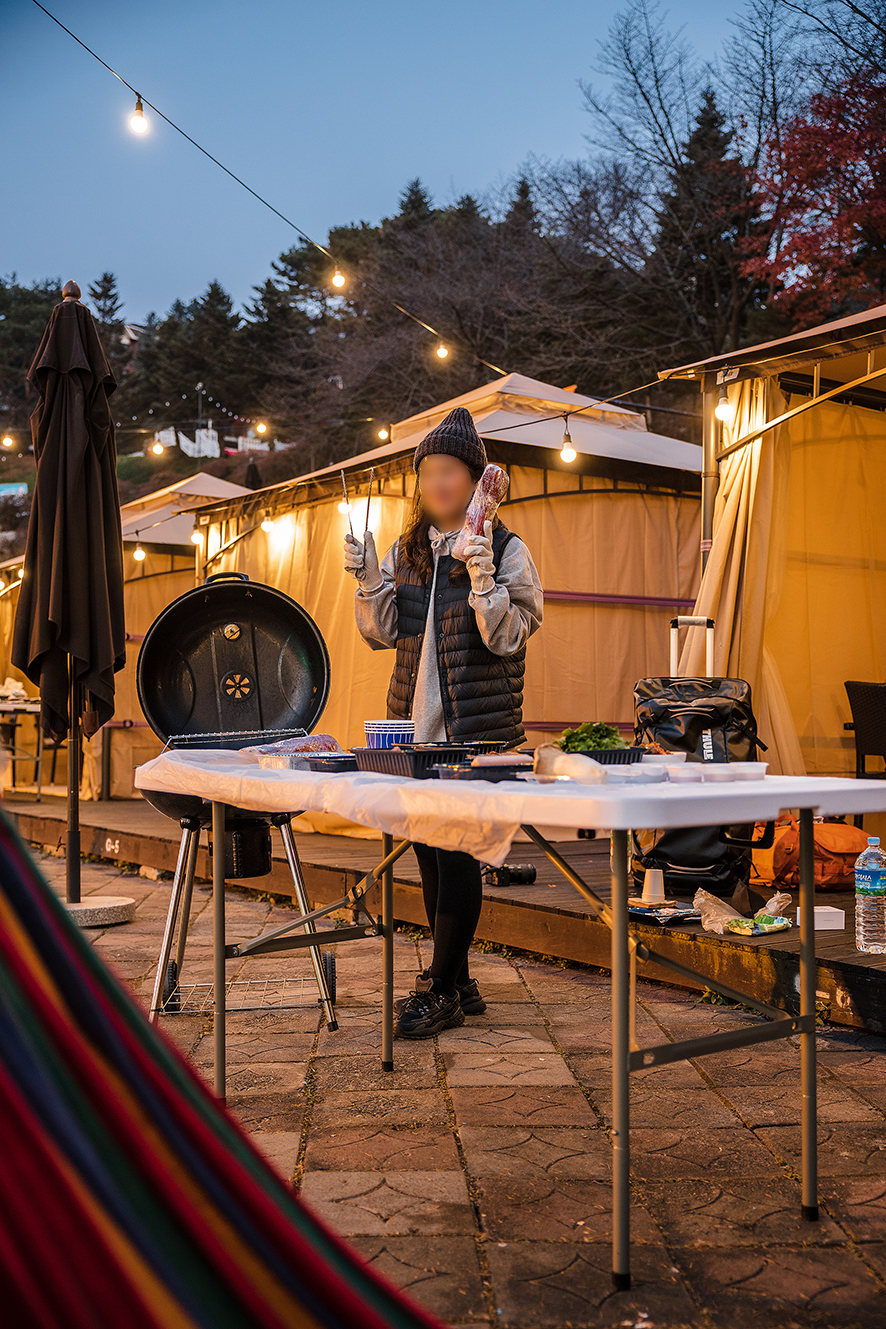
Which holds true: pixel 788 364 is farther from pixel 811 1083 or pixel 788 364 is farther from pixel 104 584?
pixel 811 1083

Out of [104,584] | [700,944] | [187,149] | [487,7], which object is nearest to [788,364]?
[700,944]

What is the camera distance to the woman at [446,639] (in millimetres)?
2932

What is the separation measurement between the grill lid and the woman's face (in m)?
0.63

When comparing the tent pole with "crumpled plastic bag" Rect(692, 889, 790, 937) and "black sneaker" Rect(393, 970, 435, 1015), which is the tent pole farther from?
"black sneaker" Rect(393, 970, 435, 1015)

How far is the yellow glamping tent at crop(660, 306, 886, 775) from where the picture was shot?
217 inches

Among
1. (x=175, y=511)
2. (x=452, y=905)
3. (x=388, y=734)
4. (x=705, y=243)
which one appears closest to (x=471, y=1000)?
(x=452, y=905)

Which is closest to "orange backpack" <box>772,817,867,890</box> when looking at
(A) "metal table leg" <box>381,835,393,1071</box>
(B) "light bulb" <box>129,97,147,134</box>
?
(A) "metal table leg" <box>381,835,393,1071</box>

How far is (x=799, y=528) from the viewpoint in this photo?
6250mm

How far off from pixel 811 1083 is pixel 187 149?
754 cm

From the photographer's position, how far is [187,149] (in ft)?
24.1

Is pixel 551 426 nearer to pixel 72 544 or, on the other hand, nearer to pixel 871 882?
pixel 72 544

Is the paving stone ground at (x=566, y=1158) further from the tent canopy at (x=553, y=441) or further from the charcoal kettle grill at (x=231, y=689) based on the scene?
the tent canopy at (x=553, y=441)

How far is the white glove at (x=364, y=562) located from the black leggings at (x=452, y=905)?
0.80 meters

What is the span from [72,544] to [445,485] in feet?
7.19
